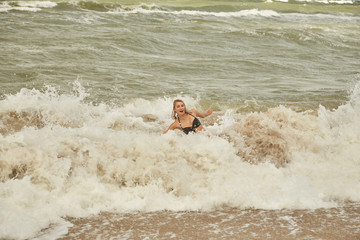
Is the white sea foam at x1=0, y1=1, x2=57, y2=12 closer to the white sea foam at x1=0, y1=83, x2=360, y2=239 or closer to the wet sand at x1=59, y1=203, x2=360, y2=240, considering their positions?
the white sea foam at x1=0, y1=83, x2=360, y2=239

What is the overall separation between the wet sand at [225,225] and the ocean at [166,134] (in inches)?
1.2

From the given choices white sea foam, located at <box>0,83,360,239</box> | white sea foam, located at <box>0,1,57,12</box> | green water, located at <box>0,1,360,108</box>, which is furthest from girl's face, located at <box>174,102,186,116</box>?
white sea foam, located at <box>0,1,57,12</box>

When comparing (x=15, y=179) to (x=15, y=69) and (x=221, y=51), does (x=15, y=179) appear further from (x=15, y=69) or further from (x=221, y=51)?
(x=221, y=51)

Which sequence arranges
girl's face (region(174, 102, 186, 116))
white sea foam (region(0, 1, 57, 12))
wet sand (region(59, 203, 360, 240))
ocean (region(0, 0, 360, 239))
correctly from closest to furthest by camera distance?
wet sand (region(59, 203, 360, 240)) → ocean (region(0, 0, 360, 239)) → girl's face (region(174, 102, 186, 116)) → white sea foam (region(0, 1, 57, 12))

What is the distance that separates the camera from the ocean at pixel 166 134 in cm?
524

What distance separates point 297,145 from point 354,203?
1.97 meters

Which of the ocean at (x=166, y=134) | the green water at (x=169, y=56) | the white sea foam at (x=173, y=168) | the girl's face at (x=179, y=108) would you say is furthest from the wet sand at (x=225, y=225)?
the green water at (x=169, y=56)

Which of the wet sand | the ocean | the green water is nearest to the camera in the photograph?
the wet sand

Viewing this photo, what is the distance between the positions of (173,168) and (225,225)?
152 cm

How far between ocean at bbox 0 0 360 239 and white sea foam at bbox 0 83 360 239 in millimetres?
17

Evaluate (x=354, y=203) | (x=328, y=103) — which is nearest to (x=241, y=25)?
(x=328, y=103)

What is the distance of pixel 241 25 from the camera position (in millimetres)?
23625

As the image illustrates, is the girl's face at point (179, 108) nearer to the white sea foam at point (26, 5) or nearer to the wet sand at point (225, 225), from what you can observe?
the wet sand at point (225, 225)

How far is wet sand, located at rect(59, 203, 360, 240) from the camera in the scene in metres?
4.53
